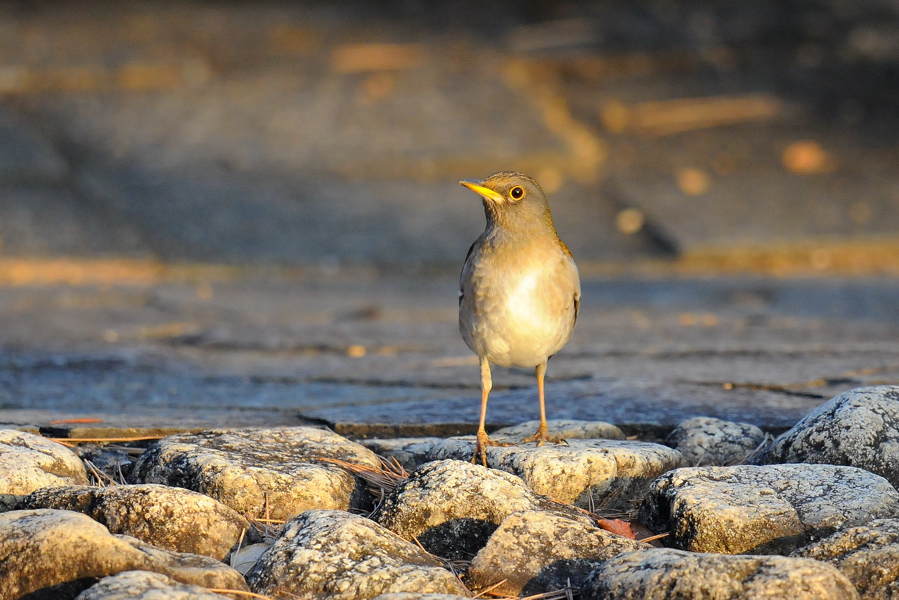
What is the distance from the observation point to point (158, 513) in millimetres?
2744

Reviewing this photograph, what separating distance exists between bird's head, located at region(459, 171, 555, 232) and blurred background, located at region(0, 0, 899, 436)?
0.79 meters

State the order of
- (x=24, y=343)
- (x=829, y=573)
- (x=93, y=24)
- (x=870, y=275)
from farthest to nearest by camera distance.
Result: (x=93, y=24)
(x=870, y=275)
(x=24, y=343)
(x=829, y=573)

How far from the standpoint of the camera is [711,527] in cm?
281

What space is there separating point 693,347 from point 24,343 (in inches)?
136

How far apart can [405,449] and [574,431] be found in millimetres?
610

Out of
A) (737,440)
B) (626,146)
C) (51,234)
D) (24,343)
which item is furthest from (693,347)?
(51,234)

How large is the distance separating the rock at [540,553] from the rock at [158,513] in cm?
68

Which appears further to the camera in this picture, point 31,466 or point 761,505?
point 31,466

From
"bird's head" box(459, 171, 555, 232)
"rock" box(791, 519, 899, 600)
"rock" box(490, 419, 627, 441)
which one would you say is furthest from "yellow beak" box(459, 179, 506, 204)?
"rock" box(791, 519, 899, 600)

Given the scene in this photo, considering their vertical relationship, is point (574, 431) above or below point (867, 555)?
above

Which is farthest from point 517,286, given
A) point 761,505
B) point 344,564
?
point 344,564

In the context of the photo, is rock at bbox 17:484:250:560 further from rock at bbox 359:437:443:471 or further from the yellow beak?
the yellow beak

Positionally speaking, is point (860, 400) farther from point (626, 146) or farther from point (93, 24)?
point (93, 24)

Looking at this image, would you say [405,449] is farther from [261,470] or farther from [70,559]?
[70,559]
